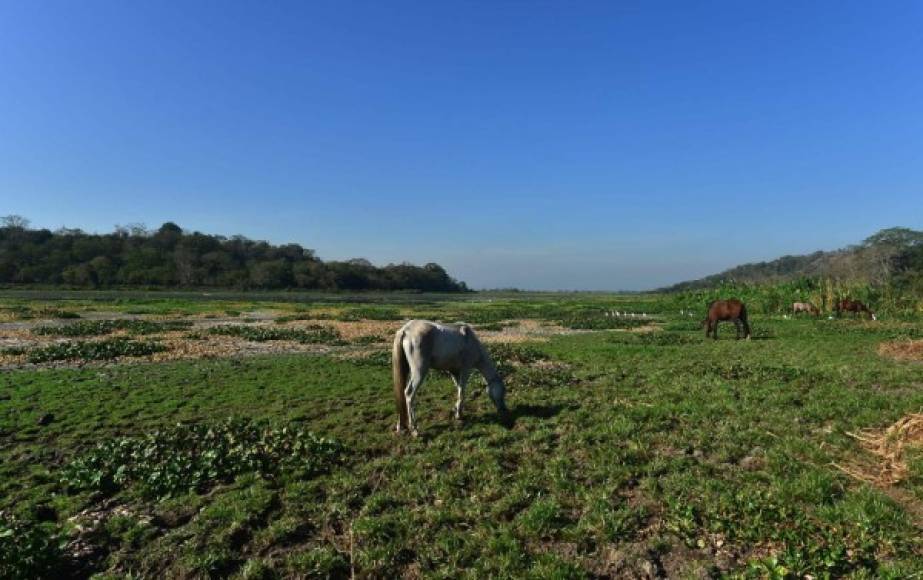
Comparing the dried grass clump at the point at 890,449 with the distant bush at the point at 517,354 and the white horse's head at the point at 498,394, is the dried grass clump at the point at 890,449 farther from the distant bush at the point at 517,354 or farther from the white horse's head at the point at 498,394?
the distant bush at the point at 517,354

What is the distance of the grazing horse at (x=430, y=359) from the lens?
9.84m

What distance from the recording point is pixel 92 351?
64.1 feet

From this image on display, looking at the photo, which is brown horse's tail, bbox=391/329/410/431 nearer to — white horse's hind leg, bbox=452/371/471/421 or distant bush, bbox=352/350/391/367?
white horse's hind leg, bbox=452/371/471/421

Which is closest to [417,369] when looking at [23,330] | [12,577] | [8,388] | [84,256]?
[12,577]

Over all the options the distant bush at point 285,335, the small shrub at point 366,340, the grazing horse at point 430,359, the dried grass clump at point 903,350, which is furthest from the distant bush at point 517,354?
the dried grass clump at point 903,350

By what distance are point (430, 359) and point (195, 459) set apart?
15.0 feet

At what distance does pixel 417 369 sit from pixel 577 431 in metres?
3.40

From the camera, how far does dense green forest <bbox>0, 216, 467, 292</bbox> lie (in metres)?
110

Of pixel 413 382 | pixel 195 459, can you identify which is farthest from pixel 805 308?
pixel 195 459

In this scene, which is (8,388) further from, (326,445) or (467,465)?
(467,465)

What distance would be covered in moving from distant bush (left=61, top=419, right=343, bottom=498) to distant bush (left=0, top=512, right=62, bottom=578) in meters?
1.59

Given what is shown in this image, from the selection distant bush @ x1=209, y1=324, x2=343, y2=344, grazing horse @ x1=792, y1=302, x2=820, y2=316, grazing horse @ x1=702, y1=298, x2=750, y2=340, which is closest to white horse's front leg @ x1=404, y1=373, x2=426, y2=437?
distant bush @ x1=209, y1=324, x2=343, y2=344

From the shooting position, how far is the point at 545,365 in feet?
58.7

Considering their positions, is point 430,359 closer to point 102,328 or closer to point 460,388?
point 460,388
